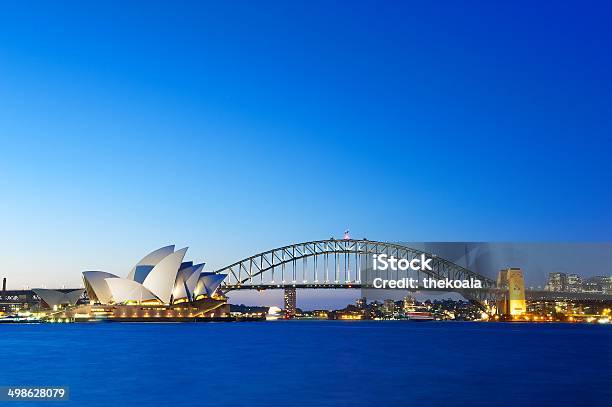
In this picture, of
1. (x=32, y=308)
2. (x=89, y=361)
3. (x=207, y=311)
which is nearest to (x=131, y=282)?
(x=207, y=311)

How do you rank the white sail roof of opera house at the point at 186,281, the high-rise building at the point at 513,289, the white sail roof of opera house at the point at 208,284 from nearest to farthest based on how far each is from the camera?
the white sail roof of opera house at the point at 186,281 < the white sail roof of opera house at the point at 208,284 < the high-rise building at the point at 513,289

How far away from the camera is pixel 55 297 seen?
152875 millimetres

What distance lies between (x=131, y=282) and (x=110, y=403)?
96.1 metres

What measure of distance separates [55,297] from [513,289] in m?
94.8

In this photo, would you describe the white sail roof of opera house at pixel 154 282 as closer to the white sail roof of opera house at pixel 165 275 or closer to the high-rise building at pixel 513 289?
the white sail roof of opera house at pixel 165 275

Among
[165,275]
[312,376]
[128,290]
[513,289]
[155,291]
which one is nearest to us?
[312,376]

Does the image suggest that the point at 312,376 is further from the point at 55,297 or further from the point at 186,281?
the point at 55,297

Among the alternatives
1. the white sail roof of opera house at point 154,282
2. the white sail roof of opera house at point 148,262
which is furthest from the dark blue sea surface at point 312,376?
the white sail roof of opera house at point 154,282

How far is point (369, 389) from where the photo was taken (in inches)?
1164

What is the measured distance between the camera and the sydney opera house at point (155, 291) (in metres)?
116

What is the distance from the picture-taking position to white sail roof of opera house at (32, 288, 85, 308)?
152 meters

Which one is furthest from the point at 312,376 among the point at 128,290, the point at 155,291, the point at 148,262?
the point at 128,290

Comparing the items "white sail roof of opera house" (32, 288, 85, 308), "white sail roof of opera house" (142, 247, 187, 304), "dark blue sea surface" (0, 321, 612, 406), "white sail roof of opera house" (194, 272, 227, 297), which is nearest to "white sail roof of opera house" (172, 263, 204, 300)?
"white sail roof of opera house" (142, 247, 187, 304)

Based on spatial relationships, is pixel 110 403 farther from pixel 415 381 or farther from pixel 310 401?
pixel 415 381
